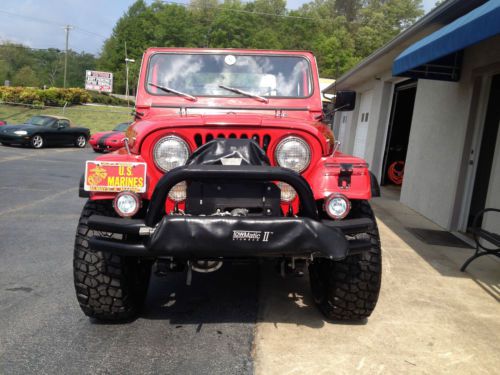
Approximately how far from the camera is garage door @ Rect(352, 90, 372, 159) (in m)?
13.5

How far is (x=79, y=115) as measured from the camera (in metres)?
30.9

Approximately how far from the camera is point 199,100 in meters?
4.01

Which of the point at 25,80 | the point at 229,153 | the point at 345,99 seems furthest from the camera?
the point at 25,80

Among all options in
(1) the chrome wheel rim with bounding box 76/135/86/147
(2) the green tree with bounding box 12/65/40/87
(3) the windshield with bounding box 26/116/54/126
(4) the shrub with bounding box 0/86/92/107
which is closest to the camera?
(3) the windshield with bounding box 26/116/54/126

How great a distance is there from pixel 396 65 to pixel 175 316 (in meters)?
4.97

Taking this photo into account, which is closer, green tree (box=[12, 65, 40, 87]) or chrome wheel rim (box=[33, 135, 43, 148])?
chrome wheel rim (box=[33, 135, 43, 148])

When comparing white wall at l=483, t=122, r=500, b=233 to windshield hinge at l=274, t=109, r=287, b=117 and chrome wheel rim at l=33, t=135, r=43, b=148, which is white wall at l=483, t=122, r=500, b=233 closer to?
windshield hinge at l=274, t=109, r=287, b=117

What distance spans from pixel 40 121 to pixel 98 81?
1059 inches

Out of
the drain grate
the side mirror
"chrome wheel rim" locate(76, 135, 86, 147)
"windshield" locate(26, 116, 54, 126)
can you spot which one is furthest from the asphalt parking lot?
"chrome wheel rim" locate(76, 135, 86, 147)

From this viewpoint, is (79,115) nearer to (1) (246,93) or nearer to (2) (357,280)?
(1) (246,93)

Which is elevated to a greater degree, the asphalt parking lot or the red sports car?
the red sports car

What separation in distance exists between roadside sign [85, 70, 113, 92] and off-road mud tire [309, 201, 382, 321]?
43104 millimetres

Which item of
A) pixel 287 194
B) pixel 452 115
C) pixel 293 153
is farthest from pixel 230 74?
pixel 452 115

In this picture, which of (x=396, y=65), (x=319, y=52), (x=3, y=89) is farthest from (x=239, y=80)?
(x=319, y=52)
